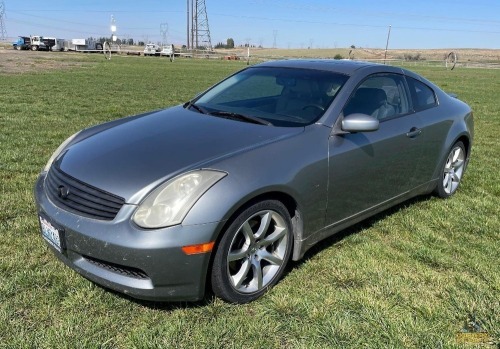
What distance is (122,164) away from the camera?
2.78m

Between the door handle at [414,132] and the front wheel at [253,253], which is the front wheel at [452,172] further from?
the front wheel at [253,253]

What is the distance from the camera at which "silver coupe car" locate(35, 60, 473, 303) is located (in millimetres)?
2498

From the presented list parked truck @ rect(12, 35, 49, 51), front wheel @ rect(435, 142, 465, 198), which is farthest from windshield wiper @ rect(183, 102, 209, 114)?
parked truck @ rect(12, 35, 49, 51)

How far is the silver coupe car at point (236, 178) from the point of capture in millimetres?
2498

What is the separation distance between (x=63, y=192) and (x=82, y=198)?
18cm

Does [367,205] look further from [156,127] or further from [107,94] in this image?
[107,94]

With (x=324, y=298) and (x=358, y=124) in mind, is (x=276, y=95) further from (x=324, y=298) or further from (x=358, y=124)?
(x=324, y=298)

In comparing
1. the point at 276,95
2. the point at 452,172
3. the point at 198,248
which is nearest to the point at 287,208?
the point at 198,248

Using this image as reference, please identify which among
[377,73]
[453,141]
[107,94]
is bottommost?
[107,94]

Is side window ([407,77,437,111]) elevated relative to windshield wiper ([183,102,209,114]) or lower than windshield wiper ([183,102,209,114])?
elevated

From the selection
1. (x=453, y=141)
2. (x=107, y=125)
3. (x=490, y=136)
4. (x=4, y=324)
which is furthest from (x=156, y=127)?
(x=490, y=136)

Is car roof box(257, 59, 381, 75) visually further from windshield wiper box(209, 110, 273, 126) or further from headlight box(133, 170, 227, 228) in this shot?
headlight box(133, 170, 227, 228)

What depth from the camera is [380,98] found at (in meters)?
3.94

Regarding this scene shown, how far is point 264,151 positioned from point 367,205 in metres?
1.25
